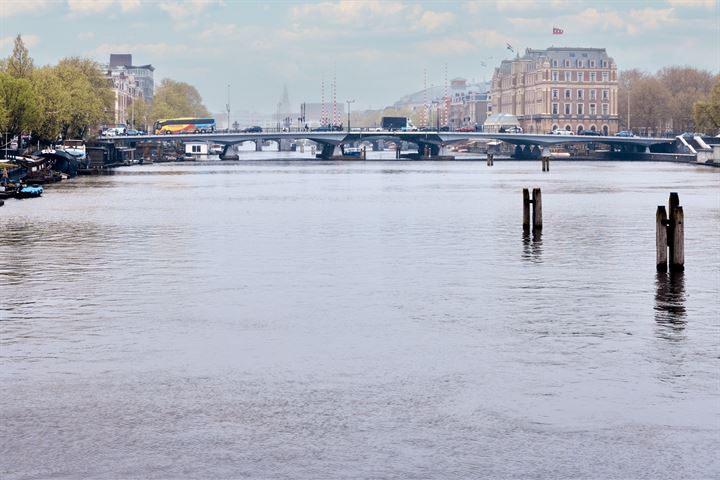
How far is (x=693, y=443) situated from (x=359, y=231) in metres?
45.2

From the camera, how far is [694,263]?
46.9 metres

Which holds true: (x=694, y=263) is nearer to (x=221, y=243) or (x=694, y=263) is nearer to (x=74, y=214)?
(x=221, y=243)

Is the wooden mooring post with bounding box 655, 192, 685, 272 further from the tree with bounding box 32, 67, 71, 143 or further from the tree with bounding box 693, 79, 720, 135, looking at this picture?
the tree with bounding box 693, 79, 720, 135

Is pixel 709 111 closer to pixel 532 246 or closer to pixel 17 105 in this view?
pixel 17 105

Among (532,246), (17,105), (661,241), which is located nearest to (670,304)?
(661,241)

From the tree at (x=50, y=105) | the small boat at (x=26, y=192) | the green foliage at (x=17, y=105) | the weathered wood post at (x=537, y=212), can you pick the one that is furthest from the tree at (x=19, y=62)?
the weathered wood post at (x=537, y=212)

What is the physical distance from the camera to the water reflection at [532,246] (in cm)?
4985

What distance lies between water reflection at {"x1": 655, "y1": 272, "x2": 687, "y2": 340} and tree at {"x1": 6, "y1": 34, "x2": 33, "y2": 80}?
12633 centimetres

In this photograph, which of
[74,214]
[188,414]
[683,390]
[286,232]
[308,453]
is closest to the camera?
[308,453]

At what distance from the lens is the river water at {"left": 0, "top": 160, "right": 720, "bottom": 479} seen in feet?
65.3

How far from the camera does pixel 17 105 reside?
438 ft

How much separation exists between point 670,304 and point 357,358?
475 inches

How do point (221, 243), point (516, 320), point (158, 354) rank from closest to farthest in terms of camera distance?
→ point (158, 354) → point (516, 320) → point (221, 243)

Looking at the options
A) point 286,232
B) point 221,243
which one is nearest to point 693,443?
point 221,243
